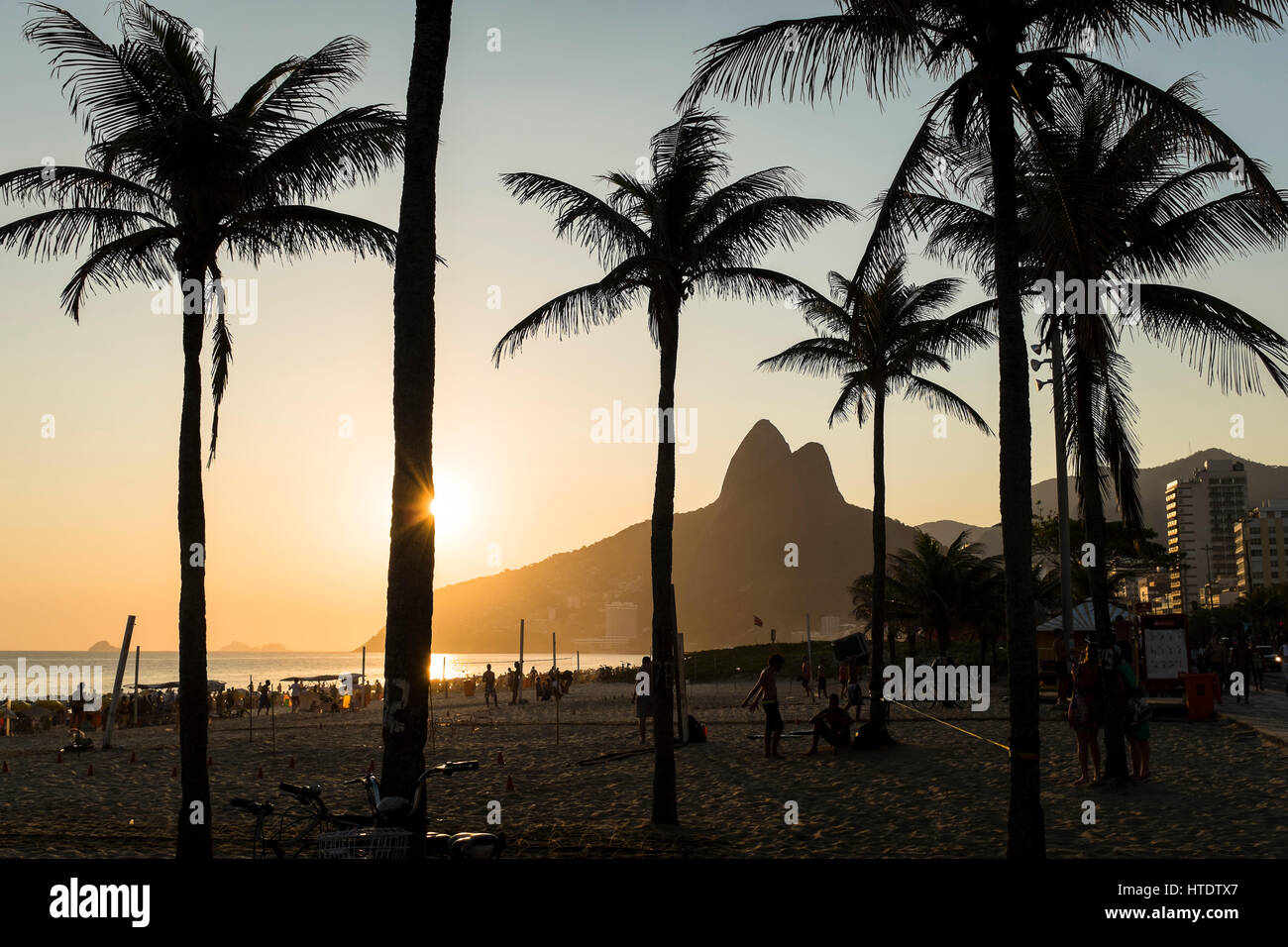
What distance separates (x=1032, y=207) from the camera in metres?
12.6

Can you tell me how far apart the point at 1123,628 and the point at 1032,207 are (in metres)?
21.4

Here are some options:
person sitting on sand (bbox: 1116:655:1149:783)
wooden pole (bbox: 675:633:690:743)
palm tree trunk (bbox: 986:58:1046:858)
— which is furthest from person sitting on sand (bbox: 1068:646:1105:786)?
wooden pole (bbox: 675:633:690:743)

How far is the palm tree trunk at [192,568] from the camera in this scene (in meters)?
10.6

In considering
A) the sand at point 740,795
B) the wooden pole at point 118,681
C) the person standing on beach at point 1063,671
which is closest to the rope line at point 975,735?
the sand at point 740,795

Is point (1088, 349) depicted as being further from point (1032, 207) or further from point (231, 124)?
point (231, 124)

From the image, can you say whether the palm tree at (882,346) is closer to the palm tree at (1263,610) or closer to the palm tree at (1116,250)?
the palm tree at (1116,250)

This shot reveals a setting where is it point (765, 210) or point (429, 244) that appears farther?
point (765, 210)

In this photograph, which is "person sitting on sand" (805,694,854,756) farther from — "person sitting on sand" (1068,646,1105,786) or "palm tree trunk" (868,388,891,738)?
"person sitting on sand" (1068,646,1105,786)

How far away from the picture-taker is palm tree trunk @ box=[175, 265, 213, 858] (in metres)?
10.6

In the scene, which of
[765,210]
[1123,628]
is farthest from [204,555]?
[1123,628]

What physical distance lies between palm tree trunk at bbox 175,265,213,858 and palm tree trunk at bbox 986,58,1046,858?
8032 mm

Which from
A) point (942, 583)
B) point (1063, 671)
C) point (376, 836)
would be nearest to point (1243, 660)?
point (942, 583)

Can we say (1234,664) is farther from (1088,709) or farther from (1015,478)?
(1015,478)
